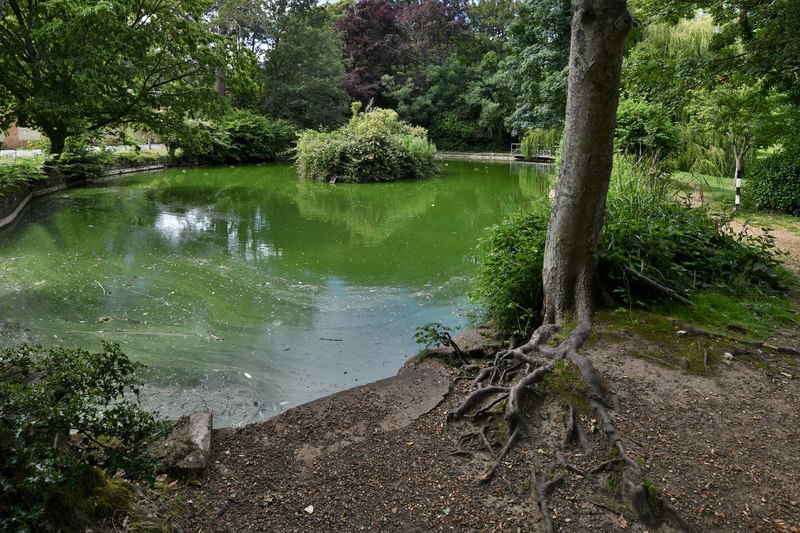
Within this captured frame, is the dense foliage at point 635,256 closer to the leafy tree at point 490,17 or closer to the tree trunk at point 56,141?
the tree trunk at point 56,141

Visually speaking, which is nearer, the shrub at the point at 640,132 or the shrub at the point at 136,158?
the shrub at the point at 640,132

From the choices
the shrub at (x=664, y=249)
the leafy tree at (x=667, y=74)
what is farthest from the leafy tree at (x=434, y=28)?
the shrub at (x=664, y=249)

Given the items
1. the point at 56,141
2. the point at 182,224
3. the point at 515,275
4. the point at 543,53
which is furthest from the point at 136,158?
the point at 515,275

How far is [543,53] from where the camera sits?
679 inches

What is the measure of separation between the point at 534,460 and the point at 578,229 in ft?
6.19

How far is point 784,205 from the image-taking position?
10141mm

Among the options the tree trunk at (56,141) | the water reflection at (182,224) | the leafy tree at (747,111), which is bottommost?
the water reflection at (182,224)

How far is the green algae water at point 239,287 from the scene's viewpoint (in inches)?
191

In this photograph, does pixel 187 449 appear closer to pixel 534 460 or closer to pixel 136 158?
pixel 534 460

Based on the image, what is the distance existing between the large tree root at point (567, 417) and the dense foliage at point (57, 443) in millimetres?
1679

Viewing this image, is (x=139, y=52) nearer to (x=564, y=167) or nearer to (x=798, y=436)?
(x=564, y=167)

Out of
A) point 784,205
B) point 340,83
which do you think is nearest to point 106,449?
point 784,205

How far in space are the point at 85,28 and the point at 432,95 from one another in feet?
81.5

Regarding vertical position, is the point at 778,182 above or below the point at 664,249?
above
